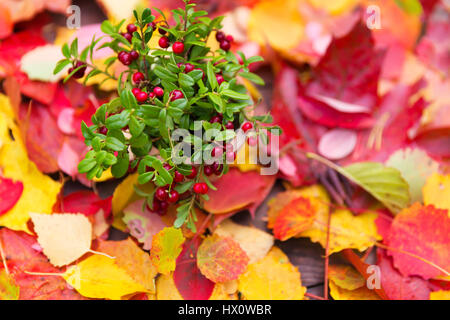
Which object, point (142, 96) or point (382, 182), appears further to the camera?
point (382, 182)

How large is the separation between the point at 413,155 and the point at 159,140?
37 cm

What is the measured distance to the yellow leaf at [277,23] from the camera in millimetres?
725

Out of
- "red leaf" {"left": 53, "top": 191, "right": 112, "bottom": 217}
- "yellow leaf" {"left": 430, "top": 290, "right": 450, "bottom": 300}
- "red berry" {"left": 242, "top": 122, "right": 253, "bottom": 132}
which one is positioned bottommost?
"yellow leaf" {"left": 430, "top": 290, "right": 450, "bottom": 300}

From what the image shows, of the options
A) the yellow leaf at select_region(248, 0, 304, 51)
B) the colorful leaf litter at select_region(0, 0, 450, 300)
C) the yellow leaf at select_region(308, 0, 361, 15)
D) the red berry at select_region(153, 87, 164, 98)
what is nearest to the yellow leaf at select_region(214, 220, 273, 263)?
the colorful leaf litter at select_region(0, 0, 450, 300)

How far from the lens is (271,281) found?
1.83 ft

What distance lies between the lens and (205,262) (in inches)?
21.4


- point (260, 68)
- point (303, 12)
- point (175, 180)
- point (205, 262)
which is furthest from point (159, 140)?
point (303, 12)

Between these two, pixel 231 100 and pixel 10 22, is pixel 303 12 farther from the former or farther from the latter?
pixel 10 22

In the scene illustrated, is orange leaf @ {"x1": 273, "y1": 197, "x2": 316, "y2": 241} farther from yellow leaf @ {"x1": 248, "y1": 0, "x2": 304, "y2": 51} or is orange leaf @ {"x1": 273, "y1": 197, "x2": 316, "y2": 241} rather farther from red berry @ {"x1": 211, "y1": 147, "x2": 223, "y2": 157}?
yellow leaf @ {"x1": 248, "y1": 0, "x2": 304, "y2": 51}

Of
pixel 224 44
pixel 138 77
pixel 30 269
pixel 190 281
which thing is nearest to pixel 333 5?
pixel 224 44

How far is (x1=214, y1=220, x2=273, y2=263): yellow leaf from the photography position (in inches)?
22.7

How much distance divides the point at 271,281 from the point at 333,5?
0.50 metres

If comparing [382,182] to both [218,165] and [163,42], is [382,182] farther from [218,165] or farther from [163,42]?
[163,42]

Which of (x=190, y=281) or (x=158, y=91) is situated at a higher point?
(x=158, y=91)
